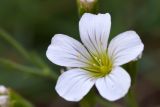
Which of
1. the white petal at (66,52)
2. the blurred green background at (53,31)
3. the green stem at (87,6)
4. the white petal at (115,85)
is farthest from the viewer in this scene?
the blurred green background at (53,31)

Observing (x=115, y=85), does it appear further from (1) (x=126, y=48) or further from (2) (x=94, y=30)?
(2) (x=94, y=30)

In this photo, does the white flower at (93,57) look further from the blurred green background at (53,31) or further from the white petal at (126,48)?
the blurred green background at (53,31)

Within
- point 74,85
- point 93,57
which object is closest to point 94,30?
point 93,57

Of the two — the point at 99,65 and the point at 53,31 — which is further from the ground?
the point at 99,65

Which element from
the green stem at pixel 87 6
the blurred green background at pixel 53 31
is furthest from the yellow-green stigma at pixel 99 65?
the blurred green background at pixel 53 31

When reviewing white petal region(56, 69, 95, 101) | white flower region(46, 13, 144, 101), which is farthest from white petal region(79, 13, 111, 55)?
white petal region(56, 69, 95, 101)

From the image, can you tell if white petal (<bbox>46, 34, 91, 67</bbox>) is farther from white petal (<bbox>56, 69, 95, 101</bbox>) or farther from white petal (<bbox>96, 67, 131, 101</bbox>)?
white petal (<bbox>96, 67, 131, 101</bbox>)

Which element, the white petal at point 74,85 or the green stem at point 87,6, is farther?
the green stem at point 87,6
